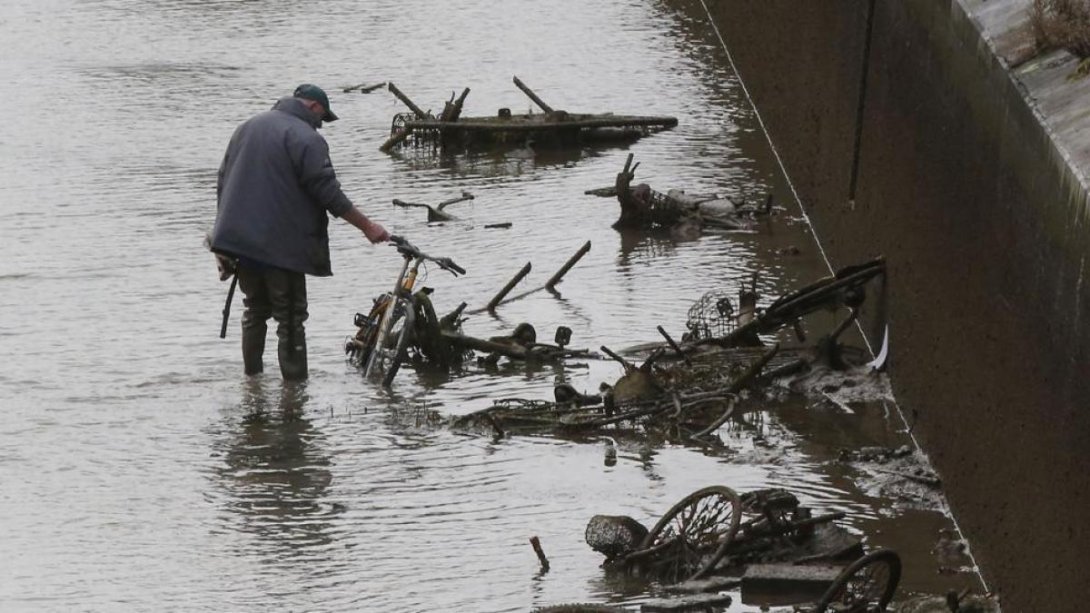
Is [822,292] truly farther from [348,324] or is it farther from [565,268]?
[348,324]

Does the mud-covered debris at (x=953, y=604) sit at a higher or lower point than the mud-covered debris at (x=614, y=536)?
lower

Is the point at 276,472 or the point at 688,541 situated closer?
the point at 688,541

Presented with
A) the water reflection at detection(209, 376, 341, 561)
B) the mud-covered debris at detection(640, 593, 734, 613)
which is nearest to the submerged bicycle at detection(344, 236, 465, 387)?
the water reflection at detection(209, 376, 341, 561)

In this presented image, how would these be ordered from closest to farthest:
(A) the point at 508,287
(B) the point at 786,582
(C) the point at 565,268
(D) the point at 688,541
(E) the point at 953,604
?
1. (E) the point at 953,604
2. (B) the point at 786,582
3. (D) the point at 688,541
4. (A) the point at 508,287
5. (C) the point at 565,268

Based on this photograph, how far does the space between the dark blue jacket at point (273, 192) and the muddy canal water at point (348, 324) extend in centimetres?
75

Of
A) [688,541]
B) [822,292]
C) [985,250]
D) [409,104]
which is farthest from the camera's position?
[409,104]

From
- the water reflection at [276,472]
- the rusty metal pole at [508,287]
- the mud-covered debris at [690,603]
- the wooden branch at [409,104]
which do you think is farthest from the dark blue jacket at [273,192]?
the wooden branch at [409,104]

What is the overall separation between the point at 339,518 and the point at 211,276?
174 inches

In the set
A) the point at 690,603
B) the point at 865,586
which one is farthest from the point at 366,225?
the point at 865,586

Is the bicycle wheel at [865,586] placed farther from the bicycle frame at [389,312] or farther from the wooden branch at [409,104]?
the wooden branch at [409,104]

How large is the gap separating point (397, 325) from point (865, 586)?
433 centimetres

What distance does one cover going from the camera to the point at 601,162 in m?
16.6

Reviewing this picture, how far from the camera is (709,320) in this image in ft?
39.0

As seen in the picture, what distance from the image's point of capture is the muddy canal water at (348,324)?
909 cm
